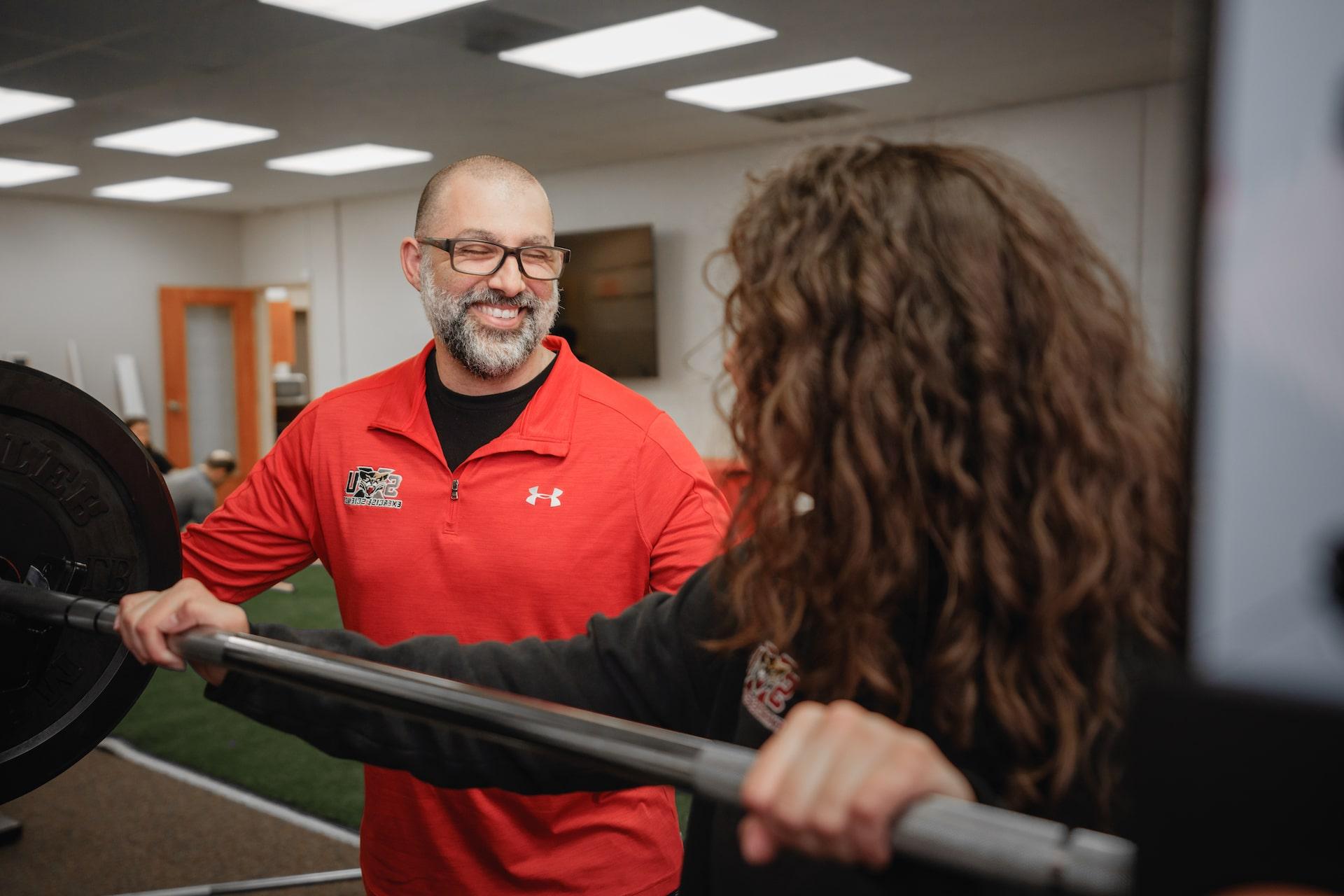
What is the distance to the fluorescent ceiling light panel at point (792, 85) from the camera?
16.5ft

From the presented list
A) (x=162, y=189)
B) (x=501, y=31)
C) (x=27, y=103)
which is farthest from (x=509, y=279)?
(x=162, y=189)

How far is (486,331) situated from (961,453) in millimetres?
1011

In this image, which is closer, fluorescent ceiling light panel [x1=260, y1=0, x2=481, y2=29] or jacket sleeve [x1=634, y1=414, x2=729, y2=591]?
jacket sleeve [x1=634, y1=414, x2=729, y2=591]

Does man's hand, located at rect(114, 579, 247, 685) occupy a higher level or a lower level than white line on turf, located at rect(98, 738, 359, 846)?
higher

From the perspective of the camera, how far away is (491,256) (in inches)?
65.2

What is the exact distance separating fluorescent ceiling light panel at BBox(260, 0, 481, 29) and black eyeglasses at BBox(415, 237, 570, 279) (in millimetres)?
2740

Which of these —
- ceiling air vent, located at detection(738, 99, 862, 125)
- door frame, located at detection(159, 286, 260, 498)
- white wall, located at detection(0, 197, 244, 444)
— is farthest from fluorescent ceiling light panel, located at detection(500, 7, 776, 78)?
door frame, located at detection(159, 286, 260, 498)

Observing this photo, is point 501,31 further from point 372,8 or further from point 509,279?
point 509,279

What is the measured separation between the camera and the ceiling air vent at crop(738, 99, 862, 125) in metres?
5.75

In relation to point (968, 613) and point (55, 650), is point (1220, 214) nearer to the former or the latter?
point (968, 613)

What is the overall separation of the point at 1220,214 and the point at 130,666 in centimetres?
135

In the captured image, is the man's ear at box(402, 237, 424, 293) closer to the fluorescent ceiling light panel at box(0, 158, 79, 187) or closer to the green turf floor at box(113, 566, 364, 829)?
the green turf floor at box(113, 566, 364, 829)

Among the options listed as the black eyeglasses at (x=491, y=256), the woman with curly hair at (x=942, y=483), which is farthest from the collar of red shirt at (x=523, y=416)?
the woman with curly hair at (x=942, y=483)

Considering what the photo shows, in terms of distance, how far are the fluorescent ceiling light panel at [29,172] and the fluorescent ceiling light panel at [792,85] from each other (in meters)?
4.68
